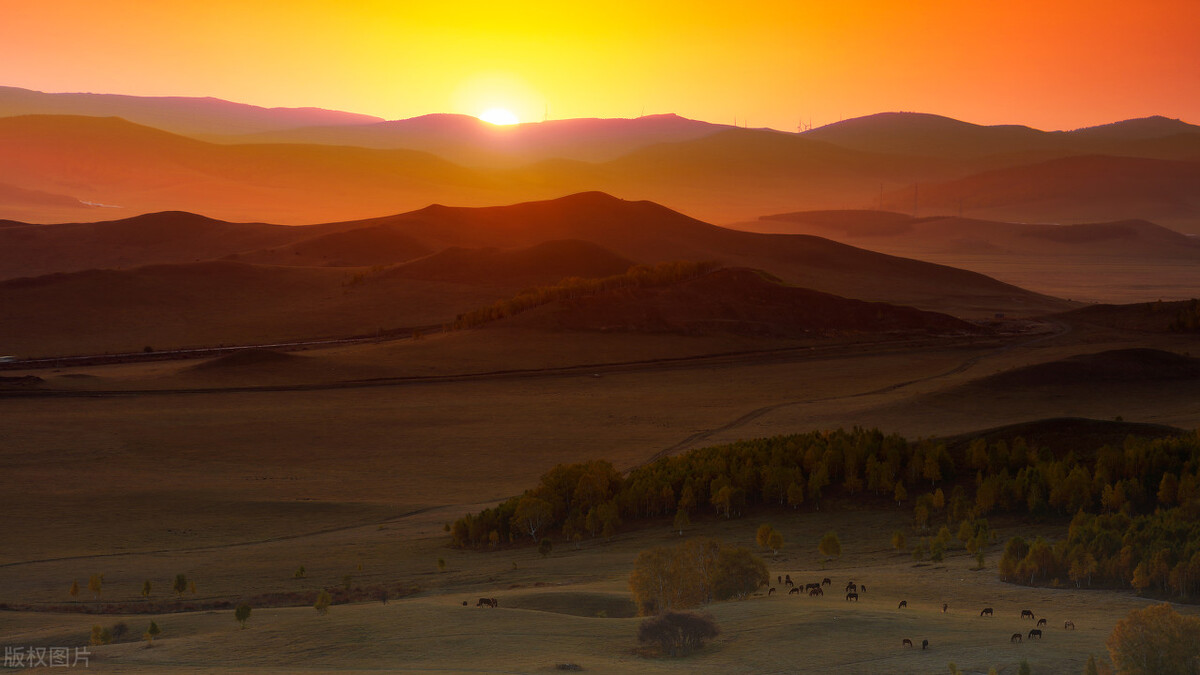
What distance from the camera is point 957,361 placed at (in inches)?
3054

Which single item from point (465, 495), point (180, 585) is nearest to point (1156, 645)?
point (180, 585)

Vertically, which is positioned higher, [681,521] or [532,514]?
[532,514]

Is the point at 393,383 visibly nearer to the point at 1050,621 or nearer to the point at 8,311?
the point at 8,311

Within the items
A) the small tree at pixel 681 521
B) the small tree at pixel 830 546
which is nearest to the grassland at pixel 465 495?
the small tree at pixel 830 546

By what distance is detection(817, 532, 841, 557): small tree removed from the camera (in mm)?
32062

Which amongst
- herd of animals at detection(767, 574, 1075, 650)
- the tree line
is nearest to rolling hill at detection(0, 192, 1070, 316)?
the tree line

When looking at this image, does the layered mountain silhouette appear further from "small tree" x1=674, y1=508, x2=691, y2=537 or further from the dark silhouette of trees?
the dark silhouette of trees

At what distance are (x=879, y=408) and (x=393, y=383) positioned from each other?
29.6 meters

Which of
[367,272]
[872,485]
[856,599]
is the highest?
[367,272]

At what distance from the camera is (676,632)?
67.9 feet

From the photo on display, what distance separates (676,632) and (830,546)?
12504mm

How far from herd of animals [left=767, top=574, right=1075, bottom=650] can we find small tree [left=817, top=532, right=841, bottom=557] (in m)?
3.12
